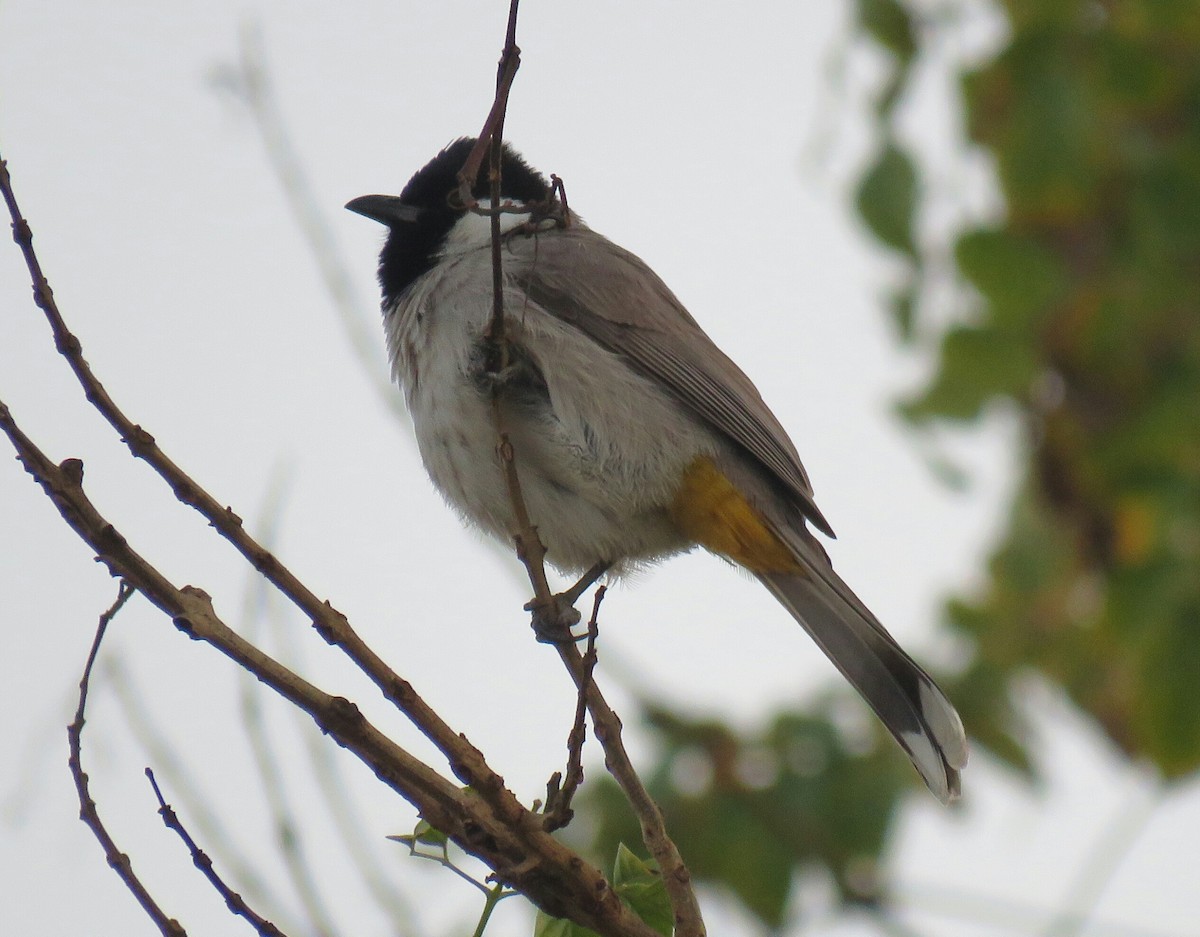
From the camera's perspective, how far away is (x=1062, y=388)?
3355mm

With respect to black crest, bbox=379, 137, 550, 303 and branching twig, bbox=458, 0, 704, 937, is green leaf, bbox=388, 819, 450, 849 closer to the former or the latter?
branching twig, bbox=458, 0, 704, 937

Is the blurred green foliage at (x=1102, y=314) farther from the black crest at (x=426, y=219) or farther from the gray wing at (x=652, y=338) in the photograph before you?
the black crest at (x=426, y=219)

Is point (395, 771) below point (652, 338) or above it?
below

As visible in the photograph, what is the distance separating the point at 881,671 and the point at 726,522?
507 millimetres

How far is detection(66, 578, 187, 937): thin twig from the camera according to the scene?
1.90 meters

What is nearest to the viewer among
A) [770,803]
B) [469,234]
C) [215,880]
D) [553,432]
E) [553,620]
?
[215,880]

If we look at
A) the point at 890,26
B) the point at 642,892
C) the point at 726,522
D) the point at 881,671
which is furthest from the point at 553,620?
the point at 890,26

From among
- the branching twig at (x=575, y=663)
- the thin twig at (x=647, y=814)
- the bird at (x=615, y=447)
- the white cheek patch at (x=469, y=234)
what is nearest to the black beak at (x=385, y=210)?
the white cheek patch at (x=469, y=234)

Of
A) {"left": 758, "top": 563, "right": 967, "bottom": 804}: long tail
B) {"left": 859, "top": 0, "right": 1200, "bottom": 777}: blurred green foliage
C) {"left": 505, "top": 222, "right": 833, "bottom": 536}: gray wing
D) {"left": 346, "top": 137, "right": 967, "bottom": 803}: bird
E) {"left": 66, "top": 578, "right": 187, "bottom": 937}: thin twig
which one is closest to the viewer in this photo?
{"left": 66, "top": 578, "right": 187, "bottom": 937}: thin twig

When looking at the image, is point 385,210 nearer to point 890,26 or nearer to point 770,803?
point 890,26

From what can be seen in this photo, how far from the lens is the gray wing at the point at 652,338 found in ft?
12.3

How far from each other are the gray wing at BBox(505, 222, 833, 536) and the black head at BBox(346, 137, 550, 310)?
0.29 metres

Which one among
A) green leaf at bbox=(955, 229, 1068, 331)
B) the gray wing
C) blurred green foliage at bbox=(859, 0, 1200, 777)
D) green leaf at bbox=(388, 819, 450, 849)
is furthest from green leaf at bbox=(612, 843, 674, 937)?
the gray wing

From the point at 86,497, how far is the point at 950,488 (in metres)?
1.82
